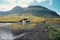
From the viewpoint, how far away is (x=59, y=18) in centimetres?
785

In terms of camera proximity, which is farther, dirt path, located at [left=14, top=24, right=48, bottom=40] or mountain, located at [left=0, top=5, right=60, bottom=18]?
mountain, located at [left=0, top=5, right=60, bottom=18]

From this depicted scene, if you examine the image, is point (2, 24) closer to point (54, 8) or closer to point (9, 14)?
point (9, 14)

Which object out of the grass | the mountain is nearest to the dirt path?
the grass

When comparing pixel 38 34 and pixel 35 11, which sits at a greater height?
pixel 35 11

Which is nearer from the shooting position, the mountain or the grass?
the grass

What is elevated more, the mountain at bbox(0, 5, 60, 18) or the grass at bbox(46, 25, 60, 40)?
the mountain at bbox(0, 5, 60, 18)

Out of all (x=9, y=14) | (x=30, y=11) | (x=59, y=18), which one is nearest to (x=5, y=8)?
(x=9, y=14)

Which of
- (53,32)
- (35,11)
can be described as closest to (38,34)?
(53,32)

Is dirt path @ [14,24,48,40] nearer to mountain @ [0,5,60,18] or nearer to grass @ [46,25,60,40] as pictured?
grass @ [46,25,60,40]

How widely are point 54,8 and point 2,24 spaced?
2.15 metres

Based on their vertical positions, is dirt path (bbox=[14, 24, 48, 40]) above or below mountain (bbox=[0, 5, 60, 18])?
below

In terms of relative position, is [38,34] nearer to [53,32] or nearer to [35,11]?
[53,32]

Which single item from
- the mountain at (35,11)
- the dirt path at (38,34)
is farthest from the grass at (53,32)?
the mountain at (35,11)

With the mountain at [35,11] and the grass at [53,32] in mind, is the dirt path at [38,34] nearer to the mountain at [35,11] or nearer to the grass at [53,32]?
the grass at [53,32]
